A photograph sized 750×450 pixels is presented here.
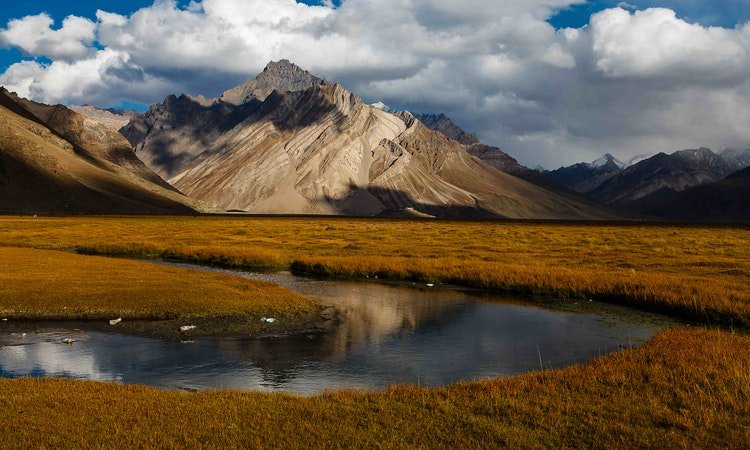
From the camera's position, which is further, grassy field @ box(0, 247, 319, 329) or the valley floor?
grassy field @ box(0, 247, 319, 329)

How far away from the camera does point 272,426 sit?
14867 millimetres

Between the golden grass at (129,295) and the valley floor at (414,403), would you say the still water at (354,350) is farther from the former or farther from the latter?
the valley floor at (414,403)

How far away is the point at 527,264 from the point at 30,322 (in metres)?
43.2

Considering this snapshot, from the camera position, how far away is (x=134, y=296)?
3641 cm

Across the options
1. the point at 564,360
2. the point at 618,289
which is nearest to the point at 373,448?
the point at 564,360

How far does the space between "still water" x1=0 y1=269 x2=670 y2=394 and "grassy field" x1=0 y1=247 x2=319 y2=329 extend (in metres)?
2.73

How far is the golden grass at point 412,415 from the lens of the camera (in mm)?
13984

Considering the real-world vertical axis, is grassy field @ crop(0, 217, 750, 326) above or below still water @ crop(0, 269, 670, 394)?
above

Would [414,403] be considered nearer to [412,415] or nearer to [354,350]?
[412,415]

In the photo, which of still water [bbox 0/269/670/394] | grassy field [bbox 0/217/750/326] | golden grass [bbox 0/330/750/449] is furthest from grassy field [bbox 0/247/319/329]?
grassy field [bbox 0/217/750/326]

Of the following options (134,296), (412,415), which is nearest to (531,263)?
(134,296)

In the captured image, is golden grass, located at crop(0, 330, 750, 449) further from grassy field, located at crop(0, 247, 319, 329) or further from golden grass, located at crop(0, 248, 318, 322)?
golden grass, located at crop(0, 248, 318, 322)

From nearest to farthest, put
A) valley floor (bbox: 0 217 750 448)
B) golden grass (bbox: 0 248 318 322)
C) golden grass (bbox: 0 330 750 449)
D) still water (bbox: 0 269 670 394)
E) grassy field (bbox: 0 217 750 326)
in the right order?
golden grass (bbox: 0 330 750 449), valley floor (bbox: 0 217 750 448), still water (bbox: 0 269 670 394), golden grass (bbox: 0 248 318 322), grassy field (bbox: 0 217 750 326)

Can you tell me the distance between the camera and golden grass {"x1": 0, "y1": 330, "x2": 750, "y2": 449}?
14.0 metres
